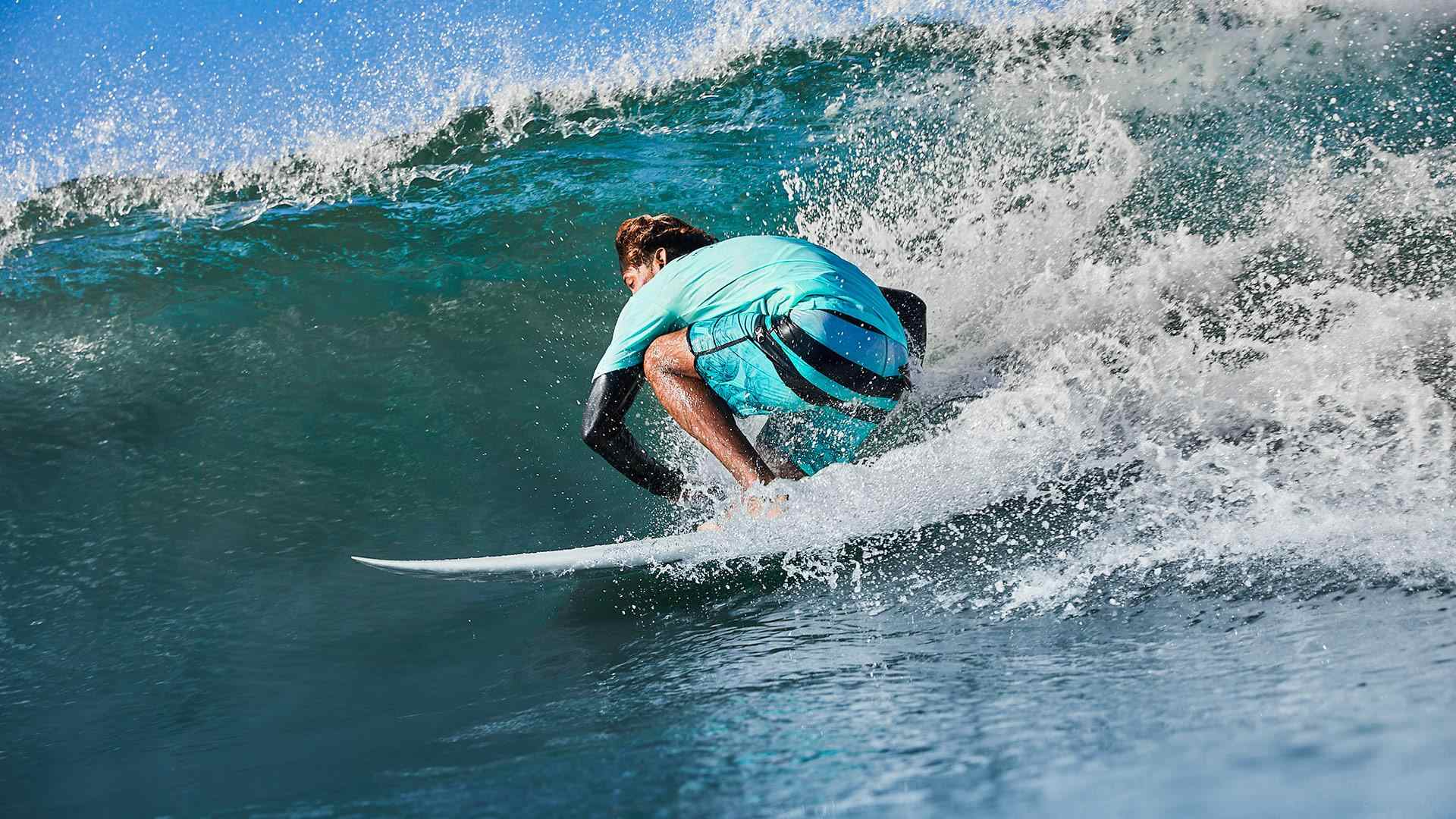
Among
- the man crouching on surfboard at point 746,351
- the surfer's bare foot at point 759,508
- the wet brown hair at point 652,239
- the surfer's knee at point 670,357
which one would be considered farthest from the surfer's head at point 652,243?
the surfer's bare foot at point 759,508

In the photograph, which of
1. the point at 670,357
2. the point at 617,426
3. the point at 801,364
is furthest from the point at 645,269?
the point at 801,364

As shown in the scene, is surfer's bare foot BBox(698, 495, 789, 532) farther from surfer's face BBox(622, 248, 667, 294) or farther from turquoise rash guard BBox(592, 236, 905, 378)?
surfer's face BBox(622, 248, 667, 294)

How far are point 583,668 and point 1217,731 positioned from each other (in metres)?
1.68

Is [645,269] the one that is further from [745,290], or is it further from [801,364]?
[801,364]

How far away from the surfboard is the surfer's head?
863mm

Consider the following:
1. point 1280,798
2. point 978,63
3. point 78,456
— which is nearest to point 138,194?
point 78,456

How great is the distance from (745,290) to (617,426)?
22.8 inches

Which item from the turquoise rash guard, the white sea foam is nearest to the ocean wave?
the white sea foam

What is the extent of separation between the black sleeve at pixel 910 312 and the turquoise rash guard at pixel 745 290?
0.34m

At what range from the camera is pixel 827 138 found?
6.56 meters

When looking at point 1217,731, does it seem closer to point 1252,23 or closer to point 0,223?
point 1252,23

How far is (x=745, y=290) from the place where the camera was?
2795 millimetres

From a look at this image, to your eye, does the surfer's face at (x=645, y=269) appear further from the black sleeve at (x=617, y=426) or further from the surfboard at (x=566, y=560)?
the surfboard at (x=566, y=560)

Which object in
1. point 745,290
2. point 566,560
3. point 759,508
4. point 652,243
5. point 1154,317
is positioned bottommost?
point 566,560
